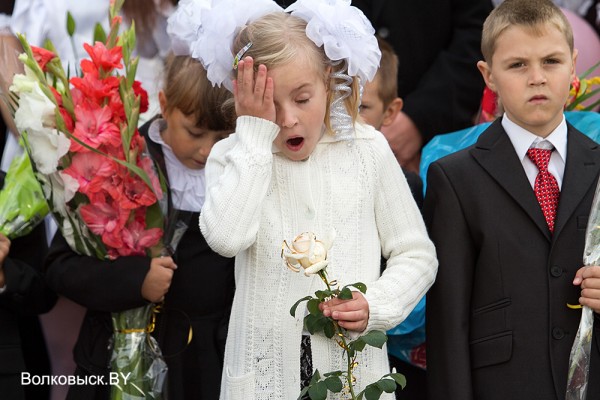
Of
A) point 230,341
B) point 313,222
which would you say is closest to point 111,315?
point 230,341

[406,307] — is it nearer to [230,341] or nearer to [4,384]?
[230,341]

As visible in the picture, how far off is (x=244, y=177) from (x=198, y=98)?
0.99 meters

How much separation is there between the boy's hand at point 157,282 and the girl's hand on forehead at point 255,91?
3.10ft

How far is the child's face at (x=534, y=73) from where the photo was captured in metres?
3.50

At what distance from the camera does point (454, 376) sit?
135 inches

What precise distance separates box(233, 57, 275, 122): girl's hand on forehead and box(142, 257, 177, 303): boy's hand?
0.95m

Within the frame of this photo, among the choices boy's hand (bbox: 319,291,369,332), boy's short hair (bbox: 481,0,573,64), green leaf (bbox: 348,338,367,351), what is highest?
boy's short hair (bbox: 481,0,573,64)

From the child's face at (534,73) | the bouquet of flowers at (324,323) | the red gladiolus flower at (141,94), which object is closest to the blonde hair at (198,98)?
the red gladiolus flower at (141,94)

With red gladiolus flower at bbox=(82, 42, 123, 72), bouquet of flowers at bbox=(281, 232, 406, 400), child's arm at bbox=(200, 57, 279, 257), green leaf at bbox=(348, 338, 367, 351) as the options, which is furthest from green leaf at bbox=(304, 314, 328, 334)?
red gladiolus flower at bbox=(82, 42, 123, 72)

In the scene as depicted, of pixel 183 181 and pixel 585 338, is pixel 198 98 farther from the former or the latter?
pixel 585 338

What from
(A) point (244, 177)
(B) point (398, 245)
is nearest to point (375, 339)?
(B) point (398, 245)

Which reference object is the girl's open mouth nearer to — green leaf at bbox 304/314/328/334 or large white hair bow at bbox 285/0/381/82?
large white hair bow at bbox 285/0/381/82

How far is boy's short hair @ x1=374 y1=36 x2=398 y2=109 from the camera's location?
15.1 feet

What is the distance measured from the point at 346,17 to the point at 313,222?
0.64 m
